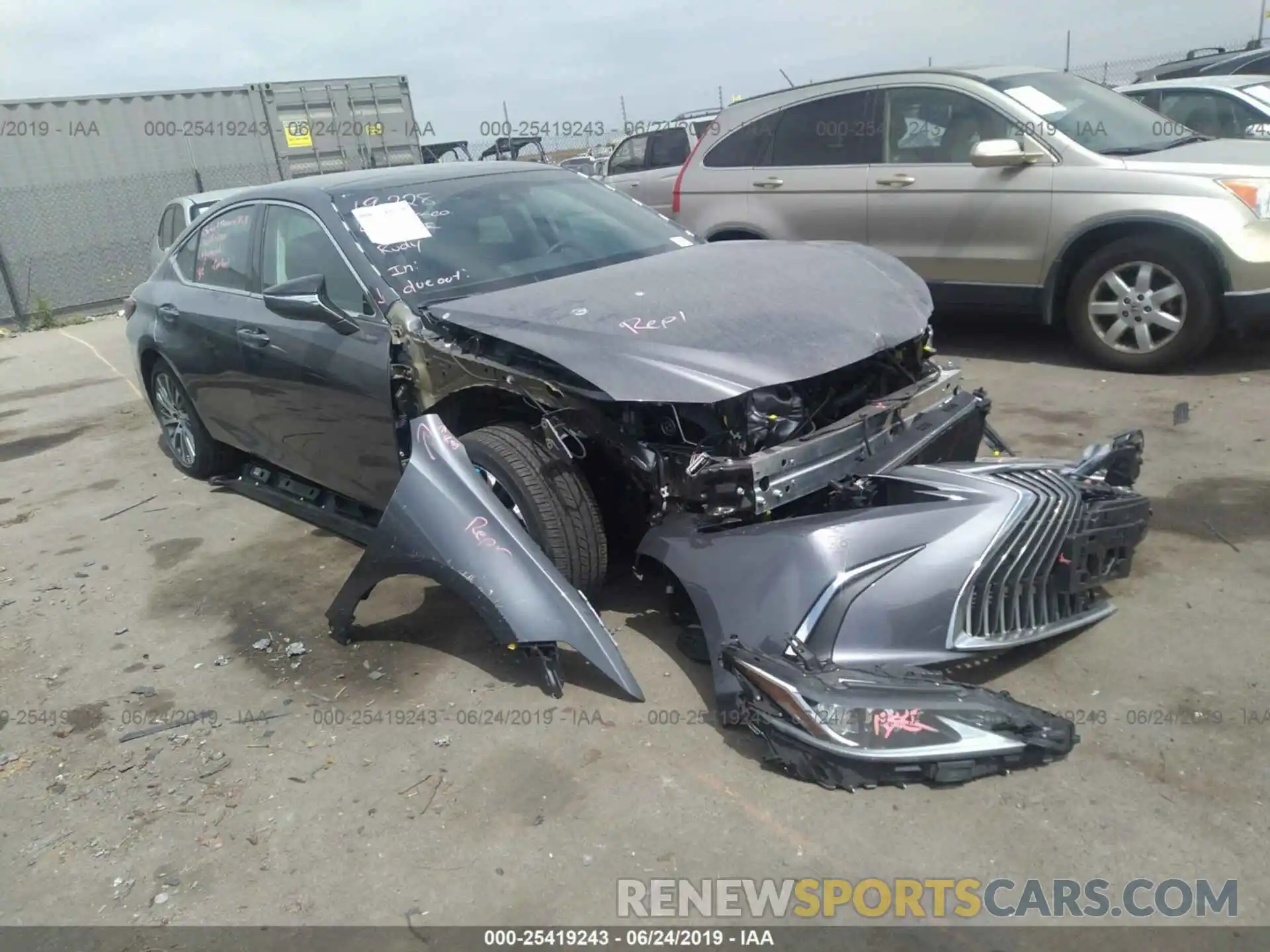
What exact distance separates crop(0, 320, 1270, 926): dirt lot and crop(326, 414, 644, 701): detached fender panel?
0.88ft

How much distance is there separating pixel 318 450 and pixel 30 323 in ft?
44.0

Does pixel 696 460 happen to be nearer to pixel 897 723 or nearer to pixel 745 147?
pixel 897 723

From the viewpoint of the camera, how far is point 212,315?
4965 mm

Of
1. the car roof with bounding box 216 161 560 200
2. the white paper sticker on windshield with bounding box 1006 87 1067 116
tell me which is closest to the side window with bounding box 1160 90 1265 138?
the white paper sticker on windshield with bounding box 1006 87 1067 116

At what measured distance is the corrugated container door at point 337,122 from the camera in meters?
16.8

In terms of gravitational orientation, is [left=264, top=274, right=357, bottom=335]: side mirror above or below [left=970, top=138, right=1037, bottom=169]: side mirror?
below

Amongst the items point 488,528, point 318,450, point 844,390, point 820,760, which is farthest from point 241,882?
point 844,390

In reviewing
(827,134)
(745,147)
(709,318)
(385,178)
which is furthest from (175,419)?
(827,134)

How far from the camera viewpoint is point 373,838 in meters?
2.77

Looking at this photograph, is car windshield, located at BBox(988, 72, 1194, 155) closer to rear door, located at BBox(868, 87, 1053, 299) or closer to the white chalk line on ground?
rear door, located at BBox(868, 87, 1053, 299)

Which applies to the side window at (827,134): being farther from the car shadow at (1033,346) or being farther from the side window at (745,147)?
the car shadow at (1033,346)

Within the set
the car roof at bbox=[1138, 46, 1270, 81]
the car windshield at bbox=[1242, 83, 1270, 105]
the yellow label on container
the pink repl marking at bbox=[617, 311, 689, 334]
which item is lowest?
the pink repl marking at bbox=[617, 311, 689, 334]

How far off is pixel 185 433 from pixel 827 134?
483 centimetres

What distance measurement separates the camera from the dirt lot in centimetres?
251
